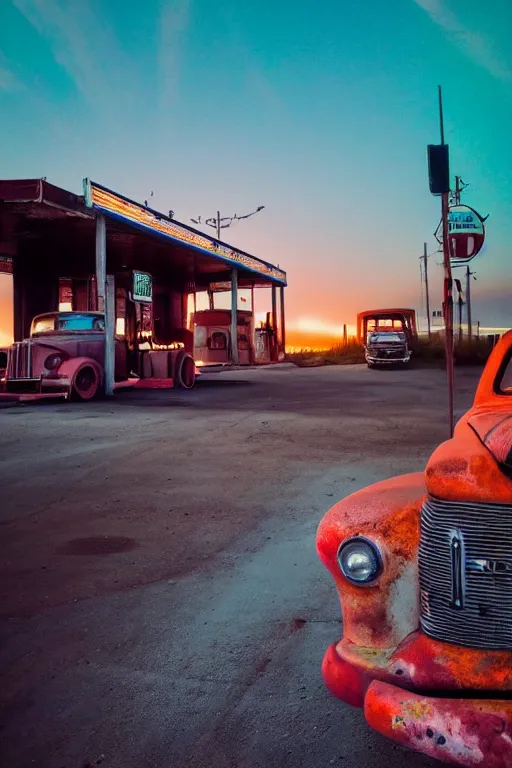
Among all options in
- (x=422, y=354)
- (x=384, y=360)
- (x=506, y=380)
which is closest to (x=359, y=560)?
(x=506, y=380)

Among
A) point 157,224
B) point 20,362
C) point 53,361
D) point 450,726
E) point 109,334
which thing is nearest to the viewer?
point 450,726

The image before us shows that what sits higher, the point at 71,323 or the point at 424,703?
the point at 71,323

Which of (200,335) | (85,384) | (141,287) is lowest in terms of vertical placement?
(85,384)

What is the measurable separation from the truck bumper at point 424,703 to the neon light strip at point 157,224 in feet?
49.6

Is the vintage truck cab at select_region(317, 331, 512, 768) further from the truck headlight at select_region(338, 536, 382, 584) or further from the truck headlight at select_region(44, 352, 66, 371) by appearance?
the truck headlight at select_region(44, 352, 66, 371)

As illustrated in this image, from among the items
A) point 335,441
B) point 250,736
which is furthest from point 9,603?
point 335,441

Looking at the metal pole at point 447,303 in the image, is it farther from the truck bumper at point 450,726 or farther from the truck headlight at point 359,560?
the truck bumper at point 450,726

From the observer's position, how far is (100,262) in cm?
1588

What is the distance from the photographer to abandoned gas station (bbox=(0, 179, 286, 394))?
48.4ft

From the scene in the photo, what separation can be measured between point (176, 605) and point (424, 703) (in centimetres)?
161

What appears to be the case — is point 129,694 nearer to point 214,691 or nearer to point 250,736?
point 214,691

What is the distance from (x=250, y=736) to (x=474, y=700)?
77 cm

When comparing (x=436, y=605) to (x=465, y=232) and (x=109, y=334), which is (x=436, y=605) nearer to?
(x=465, y=232)

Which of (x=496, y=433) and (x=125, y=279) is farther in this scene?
(x=125, y=279)
